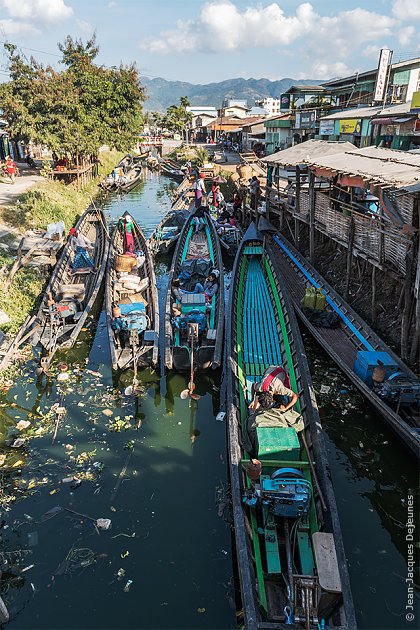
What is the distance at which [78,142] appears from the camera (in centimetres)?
2889

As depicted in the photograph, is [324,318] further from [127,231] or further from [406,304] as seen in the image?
[127,231]

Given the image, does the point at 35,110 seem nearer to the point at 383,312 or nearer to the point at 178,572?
the point at 383,312

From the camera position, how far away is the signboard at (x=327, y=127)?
29625 mm

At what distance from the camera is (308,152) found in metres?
18.2

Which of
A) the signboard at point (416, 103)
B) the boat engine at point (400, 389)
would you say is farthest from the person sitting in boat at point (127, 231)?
the signboard at point (416, 103)

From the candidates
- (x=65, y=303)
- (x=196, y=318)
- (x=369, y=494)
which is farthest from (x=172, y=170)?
(x=369, y=494)

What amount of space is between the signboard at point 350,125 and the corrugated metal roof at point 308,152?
24.5 feet

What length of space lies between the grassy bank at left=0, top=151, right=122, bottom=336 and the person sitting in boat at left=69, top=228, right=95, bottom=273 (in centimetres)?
132

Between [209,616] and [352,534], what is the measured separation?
2756 millimetres

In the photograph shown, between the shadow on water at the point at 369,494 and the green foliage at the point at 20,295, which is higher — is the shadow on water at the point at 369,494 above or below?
below

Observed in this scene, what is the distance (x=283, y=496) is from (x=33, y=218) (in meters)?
19.7

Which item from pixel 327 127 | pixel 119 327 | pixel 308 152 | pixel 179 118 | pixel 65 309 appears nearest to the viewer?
pixel 119 327

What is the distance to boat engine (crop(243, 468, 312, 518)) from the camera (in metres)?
6.07

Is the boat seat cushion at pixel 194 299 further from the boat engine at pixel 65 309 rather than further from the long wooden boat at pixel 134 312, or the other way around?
the boat engine at pixel 65 309
